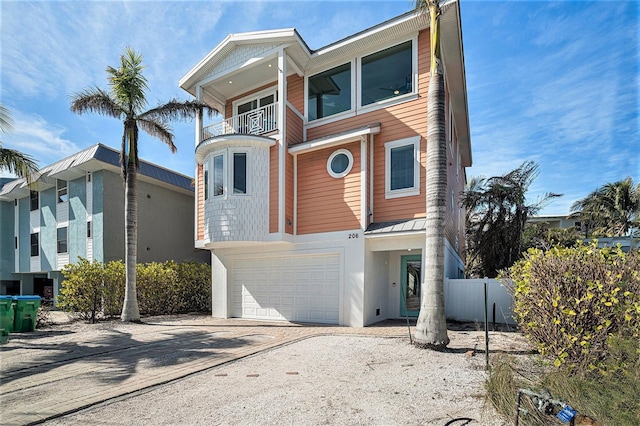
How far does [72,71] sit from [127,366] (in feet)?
29.5

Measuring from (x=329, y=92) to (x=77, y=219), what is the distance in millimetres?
16117

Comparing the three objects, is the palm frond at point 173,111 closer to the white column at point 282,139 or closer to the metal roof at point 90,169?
the white column at point 282,139

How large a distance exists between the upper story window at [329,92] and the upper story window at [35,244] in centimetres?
2051

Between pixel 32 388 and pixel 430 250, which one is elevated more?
pixel 430 250

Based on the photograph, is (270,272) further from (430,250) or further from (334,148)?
(430,250)

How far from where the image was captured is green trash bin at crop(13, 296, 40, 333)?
938 centimetres

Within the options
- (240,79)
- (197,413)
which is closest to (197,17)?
(240,79)

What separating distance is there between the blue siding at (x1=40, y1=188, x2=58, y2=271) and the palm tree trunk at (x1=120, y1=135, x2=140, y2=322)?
41.2ft

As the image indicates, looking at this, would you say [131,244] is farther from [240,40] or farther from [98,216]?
[240,40]

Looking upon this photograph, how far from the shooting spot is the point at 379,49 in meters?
11.1

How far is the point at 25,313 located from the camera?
9.55 meters

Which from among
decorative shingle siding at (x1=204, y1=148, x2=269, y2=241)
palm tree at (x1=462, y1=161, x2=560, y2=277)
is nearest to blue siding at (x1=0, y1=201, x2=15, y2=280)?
decorative shingle siding at (x1=204, y1=148, x2=269, y2=241)

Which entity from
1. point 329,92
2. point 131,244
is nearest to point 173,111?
point 131,244

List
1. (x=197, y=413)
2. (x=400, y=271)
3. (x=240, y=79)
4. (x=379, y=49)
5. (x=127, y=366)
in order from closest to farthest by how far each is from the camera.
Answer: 1. (x=197, y=413)
2. (x=127, y=366)
3. (x=379, y=49)
4. (x=400, y=271)
5. (x=240, y=79)
